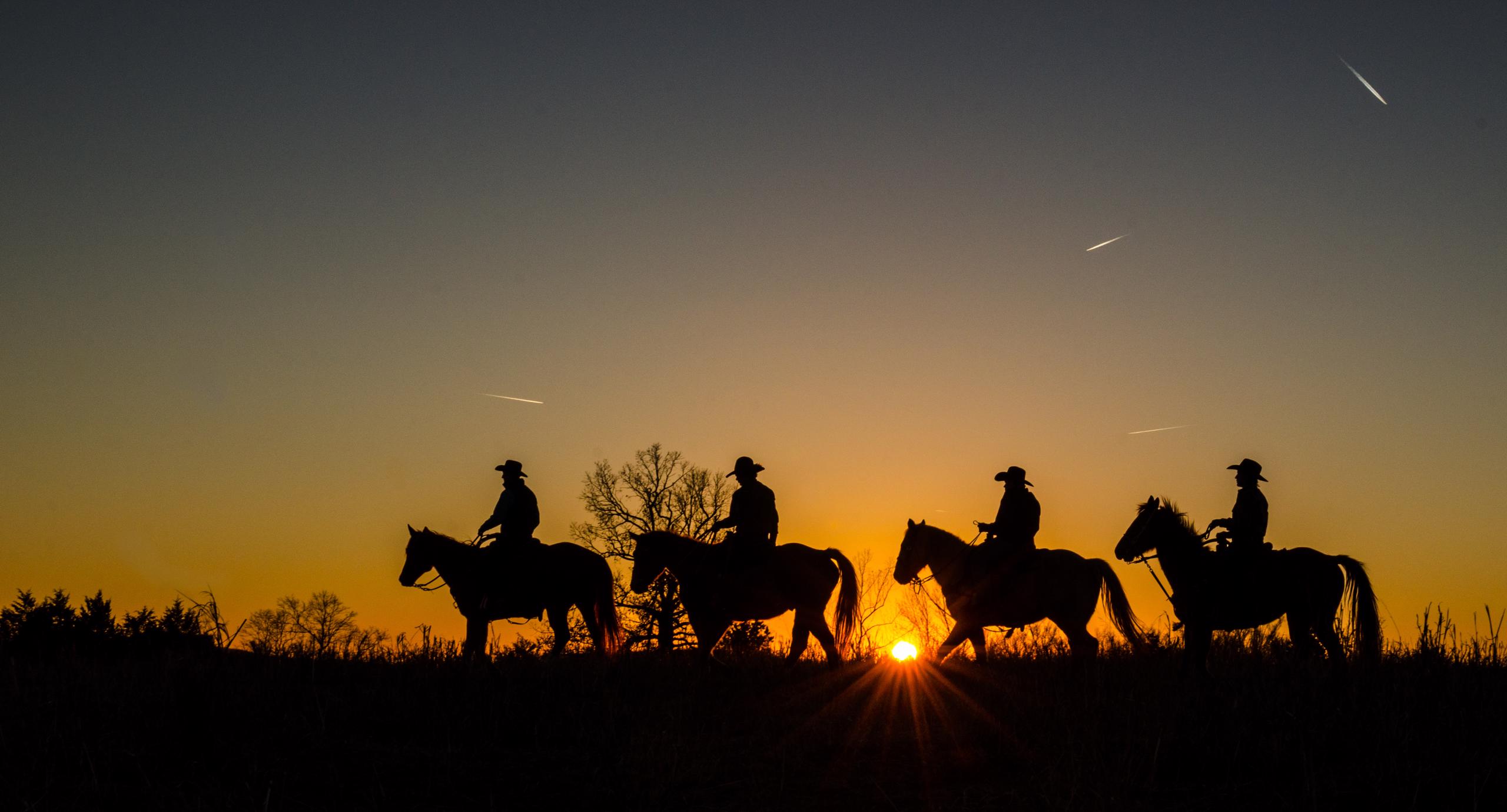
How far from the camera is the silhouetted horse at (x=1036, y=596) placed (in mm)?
13609

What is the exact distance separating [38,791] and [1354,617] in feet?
39.0

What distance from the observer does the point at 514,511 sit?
1449 centimetres

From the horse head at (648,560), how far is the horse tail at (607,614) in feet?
3.56

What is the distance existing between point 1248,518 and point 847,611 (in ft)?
16.2

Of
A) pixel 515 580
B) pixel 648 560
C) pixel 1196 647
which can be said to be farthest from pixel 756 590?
pixel 1196 647

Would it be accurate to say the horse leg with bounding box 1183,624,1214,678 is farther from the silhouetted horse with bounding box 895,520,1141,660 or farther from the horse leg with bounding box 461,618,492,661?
the horse leg with bounding box 461,618,492,661

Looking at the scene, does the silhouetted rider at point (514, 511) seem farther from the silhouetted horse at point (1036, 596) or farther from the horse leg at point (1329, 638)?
the horse leg at point (1329, 638)

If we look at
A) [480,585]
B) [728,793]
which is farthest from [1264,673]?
[480,585]

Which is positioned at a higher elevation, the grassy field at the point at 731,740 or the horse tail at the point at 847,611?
the horse tail at the point at 847,611

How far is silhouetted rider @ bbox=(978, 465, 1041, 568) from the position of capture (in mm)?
13914

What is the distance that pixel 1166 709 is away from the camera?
25.1ft

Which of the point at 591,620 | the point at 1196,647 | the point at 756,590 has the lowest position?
the point at 1196,647

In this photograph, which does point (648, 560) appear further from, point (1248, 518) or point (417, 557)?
point (1248, 518)

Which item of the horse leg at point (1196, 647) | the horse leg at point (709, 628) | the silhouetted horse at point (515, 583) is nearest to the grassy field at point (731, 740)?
the horse leg at point (1196, 647)
